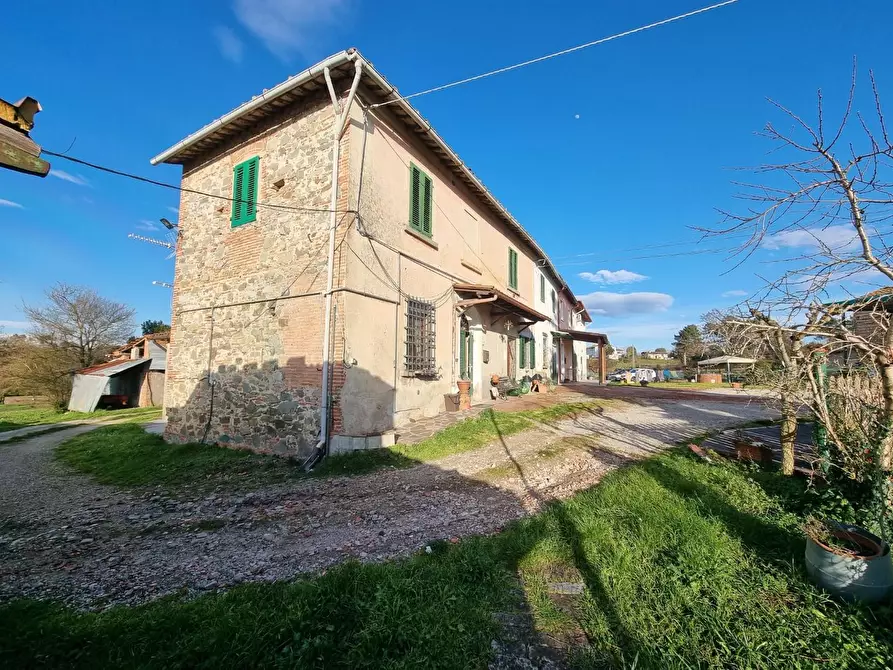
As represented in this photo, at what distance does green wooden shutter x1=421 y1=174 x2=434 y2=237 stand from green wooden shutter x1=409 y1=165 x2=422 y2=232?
0.14 m

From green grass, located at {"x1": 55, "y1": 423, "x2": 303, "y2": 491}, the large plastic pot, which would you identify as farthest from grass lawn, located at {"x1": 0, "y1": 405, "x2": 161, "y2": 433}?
the large plastic pot

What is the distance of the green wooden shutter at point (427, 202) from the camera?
944 centimetres

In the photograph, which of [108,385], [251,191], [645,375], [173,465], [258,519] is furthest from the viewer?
[645,375]

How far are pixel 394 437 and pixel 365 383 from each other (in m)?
1.14

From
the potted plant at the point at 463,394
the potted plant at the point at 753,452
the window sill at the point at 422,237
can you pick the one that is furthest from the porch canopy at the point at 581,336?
the potted plant at the point at 753,452

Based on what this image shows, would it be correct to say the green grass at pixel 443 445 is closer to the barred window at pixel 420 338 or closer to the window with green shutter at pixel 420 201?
the barred window at pixel 420 338

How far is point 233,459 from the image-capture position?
7258mm

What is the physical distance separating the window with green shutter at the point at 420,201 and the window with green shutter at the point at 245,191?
3399 millimetres

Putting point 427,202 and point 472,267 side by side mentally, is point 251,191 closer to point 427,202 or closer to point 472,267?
point 427,202

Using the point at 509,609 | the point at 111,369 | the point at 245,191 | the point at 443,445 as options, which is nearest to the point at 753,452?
the point at 443,445

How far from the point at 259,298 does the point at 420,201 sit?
168 inches

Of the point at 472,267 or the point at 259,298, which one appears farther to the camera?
the point at 472,267

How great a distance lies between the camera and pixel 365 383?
7234mm

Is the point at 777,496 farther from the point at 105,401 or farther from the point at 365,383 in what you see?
the point at 105,401
